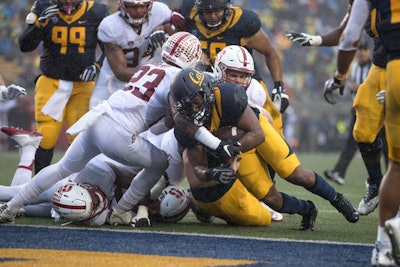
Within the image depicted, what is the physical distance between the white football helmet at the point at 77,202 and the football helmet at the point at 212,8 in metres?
1.67

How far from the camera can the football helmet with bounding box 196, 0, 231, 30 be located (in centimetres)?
629

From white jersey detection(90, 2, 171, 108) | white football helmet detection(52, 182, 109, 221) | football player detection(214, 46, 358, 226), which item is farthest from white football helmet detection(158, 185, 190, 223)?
white jersey detection(90, 2, 171, 108)

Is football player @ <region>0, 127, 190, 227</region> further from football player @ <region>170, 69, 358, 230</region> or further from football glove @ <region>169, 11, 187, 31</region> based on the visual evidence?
football glove @ <region>169, 11, 187, 31</region>

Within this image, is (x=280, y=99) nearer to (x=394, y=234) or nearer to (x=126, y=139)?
(x=126, y=139)

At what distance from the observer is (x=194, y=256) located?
4.15 m

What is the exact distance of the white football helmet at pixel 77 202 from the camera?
5227mm

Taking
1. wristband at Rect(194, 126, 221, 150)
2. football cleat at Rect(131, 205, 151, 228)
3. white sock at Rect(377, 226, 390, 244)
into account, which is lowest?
football cleat at Rect(131, 205, 151, 228)

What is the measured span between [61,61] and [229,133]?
8.27ft

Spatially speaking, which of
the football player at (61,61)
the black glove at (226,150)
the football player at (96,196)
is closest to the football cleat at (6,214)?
the football player at (96,196)

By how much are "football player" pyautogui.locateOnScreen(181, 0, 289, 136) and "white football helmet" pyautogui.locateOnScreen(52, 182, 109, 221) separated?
58.6 inches

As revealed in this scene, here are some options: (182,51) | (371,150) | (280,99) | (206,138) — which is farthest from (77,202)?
(371,150)

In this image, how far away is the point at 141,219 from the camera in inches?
213

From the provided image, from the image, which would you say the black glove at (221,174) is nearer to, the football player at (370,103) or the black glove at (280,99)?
the football player at (370,103)

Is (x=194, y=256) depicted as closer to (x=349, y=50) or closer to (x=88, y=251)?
(x=88, y=251)
